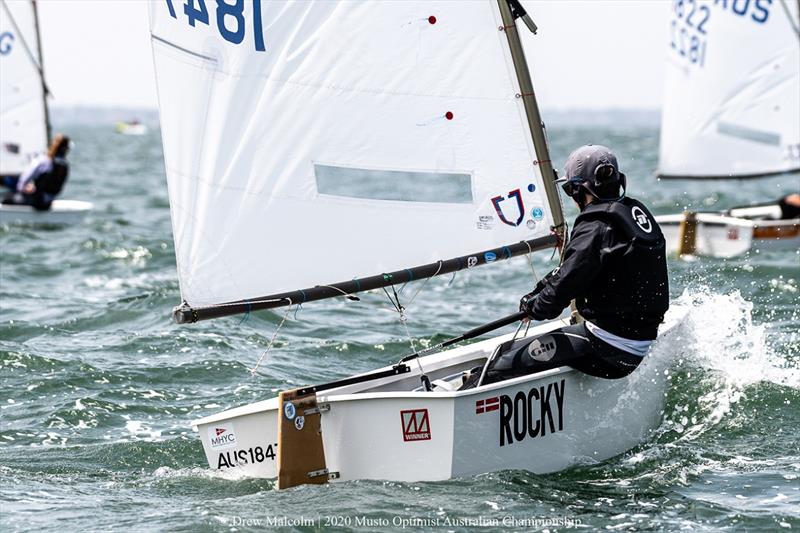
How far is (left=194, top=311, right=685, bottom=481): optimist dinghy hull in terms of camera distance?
452cm

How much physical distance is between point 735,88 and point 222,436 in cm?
989

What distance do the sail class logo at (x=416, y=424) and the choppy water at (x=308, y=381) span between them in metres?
0.19

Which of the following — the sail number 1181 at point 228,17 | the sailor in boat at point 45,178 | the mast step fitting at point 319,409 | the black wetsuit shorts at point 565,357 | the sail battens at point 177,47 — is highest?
the sail number 1181 at point 228,17

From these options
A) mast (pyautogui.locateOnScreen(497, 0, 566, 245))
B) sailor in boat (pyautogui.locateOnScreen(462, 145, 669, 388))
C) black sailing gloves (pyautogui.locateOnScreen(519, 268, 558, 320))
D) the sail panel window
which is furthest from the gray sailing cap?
the sail panel window

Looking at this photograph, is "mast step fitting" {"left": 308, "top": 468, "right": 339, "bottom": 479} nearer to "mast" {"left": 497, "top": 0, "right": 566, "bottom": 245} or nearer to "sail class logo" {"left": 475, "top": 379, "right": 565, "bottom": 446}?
"sail class logo" {"left": 475, "top": 379, "right": 565, "bottom": 446}

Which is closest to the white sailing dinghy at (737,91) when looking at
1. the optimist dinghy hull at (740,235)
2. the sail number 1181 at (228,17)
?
the optimist dinghy hull at (740,235)

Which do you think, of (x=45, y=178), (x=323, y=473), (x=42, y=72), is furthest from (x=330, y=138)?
(x=42, y=72)

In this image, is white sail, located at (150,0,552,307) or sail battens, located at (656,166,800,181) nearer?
white sail, located at (150,0,552,307)

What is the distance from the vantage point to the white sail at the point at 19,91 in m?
15.7

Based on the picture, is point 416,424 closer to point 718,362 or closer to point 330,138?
point 330,138

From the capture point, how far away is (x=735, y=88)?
13266mm

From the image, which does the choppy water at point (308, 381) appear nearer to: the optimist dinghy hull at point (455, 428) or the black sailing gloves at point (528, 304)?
the optimist dinghy hull at point (455, 428)

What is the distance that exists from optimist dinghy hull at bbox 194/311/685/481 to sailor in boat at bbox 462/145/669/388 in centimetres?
12

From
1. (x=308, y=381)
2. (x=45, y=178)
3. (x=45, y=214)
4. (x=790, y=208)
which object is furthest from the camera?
(x=45, y=214)
